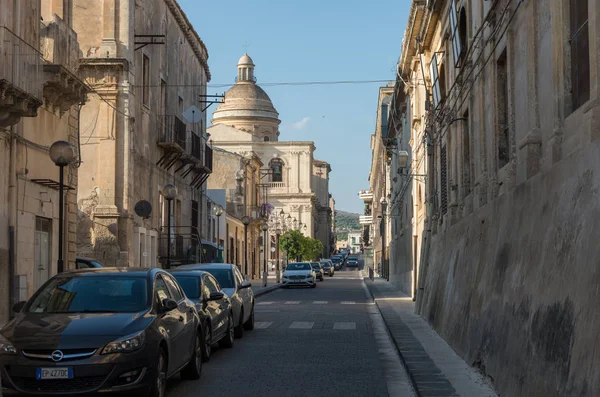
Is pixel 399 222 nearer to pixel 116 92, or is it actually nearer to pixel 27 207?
pixel 116 92

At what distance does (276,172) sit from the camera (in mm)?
125812

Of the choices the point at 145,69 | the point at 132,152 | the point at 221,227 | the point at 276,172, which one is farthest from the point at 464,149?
the point at 276,172

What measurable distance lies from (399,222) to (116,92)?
23.6 m

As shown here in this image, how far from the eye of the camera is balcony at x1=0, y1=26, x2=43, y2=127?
1541cm

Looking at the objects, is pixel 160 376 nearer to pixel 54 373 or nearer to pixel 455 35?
pixel 54 373

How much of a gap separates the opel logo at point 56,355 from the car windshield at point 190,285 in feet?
19.5

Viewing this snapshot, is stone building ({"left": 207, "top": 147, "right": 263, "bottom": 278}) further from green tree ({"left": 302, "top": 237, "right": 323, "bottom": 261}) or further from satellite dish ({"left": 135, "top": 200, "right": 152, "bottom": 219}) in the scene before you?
satellite dish ({"left": 135, "top": 200, "right": 152, "bottom": 219})

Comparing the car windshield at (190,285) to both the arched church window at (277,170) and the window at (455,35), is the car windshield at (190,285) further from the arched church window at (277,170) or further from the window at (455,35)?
the arched church window at (277,170)

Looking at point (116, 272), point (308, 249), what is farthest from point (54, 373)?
point (308, 249)

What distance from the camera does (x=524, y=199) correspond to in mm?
10336

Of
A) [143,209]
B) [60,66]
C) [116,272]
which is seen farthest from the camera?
[143,209]

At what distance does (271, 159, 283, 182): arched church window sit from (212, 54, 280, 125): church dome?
7505 millimetres

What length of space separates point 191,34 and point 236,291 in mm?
25196

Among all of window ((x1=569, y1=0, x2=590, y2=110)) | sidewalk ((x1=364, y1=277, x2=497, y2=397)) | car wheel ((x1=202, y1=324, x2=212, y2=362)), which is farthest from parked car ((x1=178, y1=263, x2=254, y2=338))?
window ((x1=569, y1=0, x2=590, y2=110))
